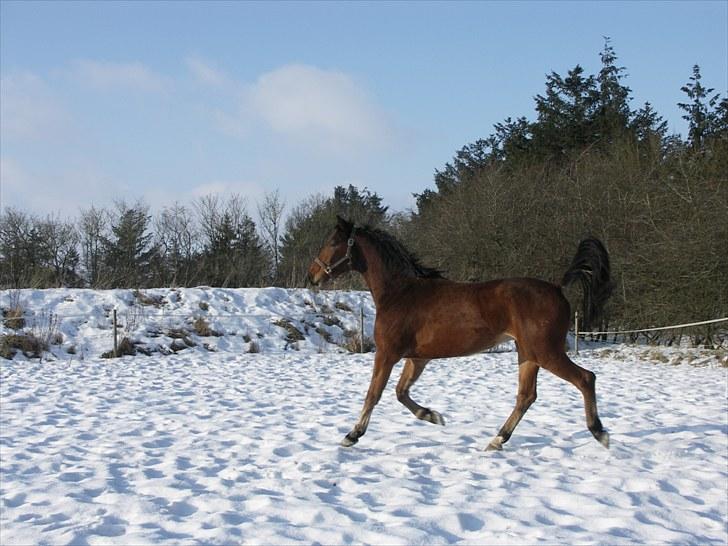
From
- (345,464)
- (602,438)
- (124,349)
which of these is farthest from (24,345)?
(602,438)

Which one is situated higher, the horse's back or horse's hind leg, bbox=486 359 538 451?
the horse's back

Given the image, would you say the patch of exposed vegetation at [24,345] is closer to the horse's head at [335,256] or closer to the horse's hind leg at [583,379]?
the horse's head at [335,256]

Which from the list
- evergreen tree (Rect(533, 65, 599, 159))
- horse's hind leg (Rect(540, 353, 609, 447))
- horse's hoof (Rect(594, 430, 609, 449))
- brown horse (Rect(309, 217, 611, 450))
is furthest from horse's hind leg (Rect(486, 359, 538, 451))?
evergreen tree (Rect(533, 65, 599, 159))

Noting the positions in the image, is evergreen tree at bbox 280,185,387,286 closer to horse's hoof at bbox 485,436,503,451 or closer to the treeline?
the treeline

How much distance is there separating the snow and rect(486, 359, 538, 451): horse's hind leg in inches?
6.4

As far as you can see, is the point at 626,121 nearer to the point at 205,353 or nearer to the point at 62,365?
the point at 205,353

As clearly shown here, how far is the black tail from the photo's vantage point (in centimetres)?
600

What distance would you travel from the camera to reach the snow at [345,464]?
3848mm

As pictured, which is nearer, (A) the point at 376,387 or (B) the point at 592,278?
(A) the point at 376,387

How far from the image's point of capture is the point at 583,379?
5.50m

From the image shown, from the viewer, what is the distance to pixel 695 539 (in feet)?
12.3

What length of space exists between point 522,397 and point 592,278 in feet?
4.02

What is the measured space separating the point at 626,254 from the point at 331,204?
23.8 m

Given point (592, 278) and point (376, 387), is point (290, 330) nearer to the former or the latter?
point (376, 387)
